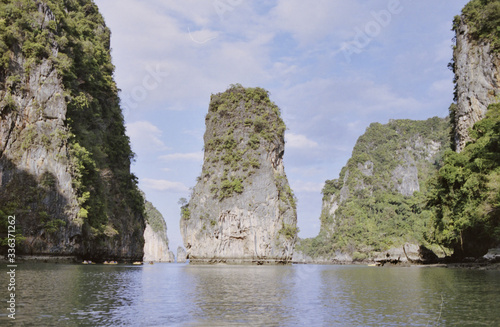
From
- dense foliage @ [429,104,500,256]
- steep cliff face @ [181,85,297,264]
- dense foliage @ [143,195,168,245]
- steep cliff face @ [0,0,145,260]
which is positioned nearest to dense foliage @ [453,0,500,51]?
dense foliage @ [429,104,500,256]

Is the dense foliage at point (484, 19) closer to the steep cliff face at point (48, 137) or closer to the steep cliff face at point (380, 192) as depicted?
the steep cliff face at point (48, 137)

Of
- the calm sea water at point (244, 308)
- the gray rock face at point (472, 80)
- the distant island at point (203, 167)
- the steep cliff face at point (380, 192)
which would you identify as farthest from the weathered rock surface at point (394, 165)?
the calm sea water at point (244, 308)

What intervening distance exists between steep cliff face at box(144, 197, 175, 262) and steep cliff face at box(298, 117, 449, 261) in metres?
62.7

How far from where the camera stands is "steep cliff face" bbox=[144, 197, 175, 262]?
177m

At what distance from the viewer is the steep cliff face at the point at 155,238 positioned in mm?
177250

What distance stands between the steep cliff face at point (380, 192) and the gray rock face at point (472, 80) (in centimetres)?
5676

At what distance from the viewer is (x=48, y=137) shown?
4341 cm

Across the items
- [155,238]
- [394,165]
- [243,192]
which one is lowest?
[155,238]

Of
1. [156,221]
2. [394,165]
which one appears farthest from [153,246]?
[394,165]

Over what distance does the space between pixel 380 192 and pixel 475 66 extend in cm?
8631

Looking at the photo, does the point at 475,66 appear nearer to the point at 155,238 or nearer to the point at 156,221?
the point at 155,238

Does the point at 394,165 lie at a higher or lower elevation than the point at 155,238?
higher

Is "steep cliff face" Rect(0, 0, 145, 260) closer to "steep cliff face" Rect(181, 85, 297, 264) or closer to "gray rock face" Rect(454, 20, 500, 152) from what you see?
"steep cliff face" Rect(181, 85, 297, 264)

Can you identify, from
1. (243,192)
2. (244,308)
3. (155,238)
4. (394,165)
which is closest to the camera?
(244,308)
